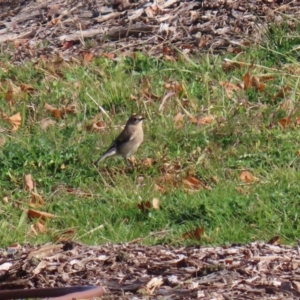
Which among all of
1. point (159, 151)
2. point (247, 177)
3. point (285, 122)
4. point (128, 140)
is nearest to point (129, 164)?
point (159, 151)

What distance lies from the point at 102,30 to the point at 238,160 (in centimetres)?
441

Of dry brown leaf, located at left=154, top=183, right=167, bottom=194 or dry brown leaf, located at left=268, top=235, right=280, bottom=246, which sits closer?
dry brown leaf, located at left=268, top=235, right=280, bottom=246

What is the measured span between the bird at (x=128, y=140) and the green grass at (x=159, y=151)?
0.13m

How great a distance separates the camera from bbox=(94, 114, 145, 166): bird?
9.30 m

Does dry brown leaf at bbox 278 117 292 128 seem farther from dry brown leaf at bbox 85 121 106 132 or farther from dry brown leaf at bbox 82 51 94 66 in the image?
dry brown leaf at bbox 82 51 94 66

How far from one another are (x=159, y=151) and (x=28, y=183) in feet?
4.22

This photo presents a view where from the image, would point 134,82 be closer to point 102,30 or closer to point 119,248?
point 102,30

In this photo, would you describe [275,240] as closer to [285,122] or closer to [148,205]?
[148,205]

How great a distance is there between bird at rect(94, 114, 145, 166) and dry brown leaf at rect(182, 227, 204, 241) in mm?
1625

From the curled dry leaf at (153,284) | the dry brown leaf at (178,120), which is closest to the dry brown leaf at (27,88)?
the dry brown leaf at (178,120)

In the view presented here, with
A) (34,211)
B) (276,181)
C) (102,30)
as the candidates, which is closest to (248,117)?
(276,181)

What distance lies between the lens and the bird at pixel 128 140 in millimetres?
9305

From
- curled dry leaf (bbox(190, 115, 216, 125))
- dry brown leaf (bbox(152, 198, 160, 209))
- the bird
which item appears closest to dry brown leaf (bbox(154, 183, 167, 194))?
dry brown leaf (bbox(152, 198, 160, 209))

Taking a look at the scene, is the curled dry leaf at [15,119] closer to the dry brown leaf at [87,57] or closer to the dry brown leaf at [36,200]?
the dry brown leaf at [87,57]
